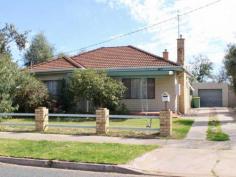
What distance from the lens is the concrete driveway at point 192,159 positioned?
10.9 m

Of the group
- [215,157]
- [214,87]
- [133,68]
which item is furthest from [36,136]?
[214,87]

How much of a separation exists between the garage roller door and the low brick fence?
125 feet

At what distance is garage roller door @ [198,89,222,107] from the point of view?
55.1 metres

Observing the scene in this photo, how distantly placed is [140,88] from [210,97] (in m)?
28.0

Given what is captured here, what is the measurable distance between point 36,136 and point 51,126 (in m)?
2.03

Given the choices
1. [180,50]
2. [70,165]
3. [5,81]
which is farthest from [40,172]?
[180,50]

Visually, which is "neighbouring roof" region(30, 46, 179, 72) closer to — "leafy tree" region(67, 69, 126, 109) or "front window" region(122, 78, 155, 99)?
"front window" region(122, 78, 155, 99)

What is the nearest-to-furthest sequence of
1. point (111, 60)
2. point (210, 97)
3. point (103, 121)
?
1. point (103, 121)
2. point (111, 60)
3. point (210, 97)

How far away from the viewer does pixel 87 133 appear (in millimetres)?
18328

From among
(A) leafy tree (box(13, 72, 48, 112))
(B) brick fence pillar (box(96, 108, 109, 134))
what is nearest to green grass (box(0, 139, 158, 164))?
(B) brick fence pillar (box(96, 108, 109, 134))

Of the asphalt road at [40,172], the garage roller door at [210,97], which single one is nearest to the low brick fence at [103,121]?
the asphalt road at [40,172]

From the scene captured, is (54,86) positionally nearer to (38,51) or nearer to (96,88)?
(96,88)

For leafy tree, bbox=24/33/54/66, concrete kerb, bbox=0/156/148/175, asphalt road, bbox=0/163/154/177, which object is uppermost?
leafy tree, bbox=24/33/54/66

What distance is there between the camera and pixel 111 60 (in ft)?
103
